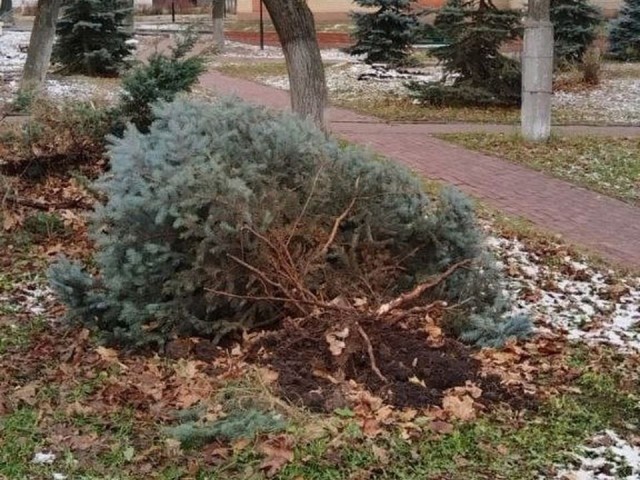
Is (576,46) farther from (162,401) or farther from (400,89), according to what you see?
(162,401)

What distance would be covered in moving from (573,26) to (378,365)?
18.8 meters

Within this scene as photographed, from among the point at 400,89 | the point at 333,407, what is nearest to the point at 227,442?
the point at 333,407

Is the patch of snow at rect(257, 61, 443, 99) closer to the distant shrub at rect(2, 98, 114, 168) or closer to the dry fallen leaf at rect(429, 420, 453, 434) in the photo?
the distant shrub at rect(2, 98, 114, 168)

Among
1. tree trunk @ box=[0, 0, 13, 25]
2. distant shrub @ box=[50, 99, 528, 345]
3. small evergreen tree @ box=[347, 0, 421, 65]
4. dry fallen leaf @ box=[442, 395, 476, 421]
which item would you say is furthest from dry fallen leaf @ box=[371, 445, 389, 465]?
tree trunk @ box=[0, 0, 13, 25]

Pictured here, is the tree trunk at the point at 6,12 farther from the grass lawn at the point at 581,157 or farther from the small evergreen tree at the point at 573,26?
the grass lawn at the point at 581,157

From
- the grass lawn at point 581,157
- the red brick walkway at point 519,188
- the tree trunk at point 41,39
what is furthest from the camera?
the tree trunk at point 41,39

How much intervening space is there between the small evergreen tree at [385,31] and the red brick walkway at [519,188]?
27.5 ft

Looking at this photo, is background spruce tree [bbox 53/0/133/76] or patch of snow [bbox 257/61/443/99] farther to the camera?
background spruce tree [bbox 53/0/133/76]

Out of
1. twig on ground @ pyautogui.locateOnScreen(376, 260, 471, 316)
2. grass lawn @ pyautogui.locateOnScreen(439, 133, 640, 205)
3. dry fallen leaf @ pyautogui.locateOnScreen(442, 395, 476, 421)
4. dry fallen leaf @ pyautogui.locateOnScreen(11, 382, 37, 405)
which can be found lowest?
dry fallen leaf @ pyautogui.locateOnScreen(11, 382, 37, 405)

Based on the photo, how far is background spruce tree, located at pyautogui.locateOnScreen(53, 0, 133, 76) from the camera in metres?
19.8

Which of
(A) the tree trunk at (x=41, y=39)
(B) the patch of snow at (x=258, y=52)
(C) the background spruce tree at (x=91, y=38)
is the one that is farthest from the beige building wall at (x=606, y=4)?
(A) the tree trunk at (x=41, y=39)

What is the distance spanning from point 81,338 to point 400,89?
13928 millimetres

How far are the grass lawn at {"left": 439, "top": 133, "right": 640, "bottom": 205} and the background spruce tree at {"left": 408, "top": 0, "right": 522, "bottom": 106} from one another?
11.5 ft

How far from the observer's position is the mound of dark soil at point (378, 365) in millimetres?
3920
